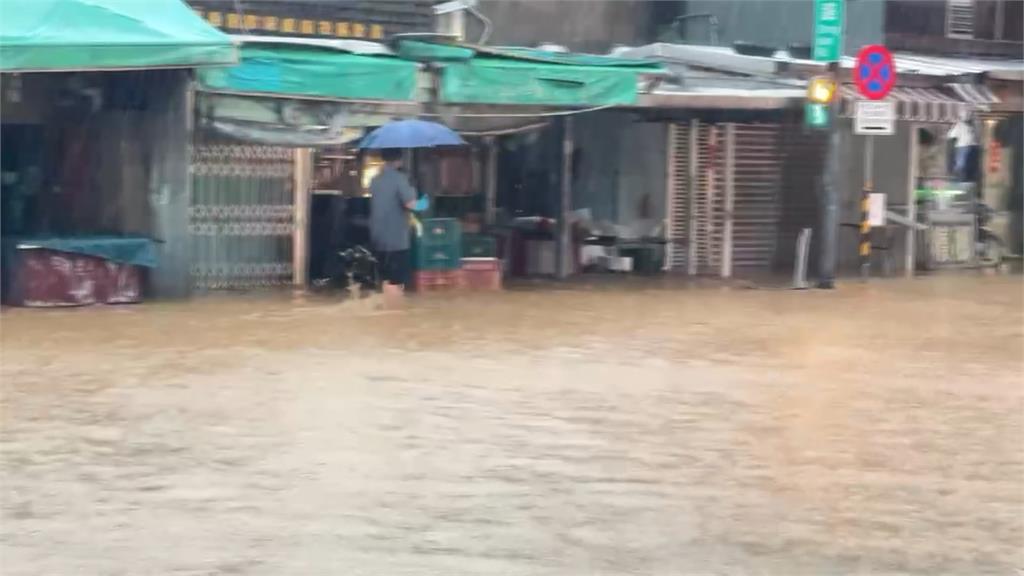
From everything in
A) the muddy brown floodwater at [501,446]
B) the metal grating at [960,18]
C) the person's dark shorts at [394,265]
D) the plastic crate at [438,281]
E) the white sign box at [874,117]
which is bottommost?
the muddy brown floodwater at [501,446]

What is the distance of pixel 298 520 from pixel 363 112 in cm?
981

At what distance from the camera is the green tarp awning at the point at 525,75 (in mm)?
15859

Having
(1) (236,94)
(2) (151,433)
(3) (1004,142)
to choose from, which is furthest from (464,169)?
(2) (151,433)

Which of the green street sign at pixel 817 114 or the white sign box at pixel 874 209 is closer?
the green street sign at pixel 817 114

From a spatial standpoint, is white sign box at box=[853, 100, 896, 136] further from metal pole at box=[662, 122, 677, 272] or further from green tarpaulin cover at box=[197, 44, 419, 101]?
green tarpaulin cover at box=[197, 44, 419, 101]

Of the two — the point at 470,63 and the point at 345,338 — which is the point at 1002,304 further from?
the point at 345,338

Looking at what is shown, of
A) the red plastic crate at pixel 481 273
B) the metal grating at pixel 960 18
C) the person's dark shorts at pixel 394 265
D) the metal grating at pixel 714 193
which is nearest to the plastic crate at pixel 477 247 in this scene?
the red plastic crate at pixel 481 273

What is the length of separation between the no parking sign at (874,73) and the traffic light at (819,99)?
362mm

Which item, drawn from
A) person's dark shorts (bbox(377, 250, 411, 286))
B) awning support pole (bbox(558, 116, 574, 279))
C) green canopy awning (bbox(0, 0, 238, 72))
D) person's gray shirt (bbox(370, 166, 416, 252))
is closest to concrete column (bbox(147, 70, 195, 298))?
green canopy awning (bbox(0, 0, 238, 72))

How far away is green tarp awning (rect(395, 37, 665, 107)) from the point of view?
52.0 ft

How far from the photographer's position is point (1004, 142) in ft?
77.3

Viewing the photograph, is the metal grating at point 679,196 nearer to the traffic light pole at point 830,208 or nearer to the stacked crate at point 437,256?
the traffic light pole at point 830,208

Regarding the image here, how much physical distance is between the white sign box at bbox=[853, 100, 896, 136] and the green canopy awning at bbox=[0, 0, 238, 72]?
25.3 ft

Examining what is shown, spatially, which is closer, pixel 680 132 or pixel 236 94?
pixel 236 94
